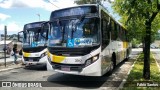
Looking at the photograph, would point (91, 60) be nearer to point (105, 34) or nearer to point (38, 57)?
point (105, 34)

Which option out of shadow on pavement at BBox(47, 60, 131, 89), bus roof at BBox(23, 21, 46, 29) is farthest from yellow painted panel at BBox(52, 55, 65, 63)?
bus roof at BBox(23, 21, 46, 29)

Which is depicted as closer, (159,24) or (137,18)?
(137,18)

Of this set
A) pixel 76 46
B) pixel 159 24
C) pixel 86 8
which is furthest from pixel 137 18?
pixel 159 24

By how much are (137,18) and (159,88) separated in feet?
11.1

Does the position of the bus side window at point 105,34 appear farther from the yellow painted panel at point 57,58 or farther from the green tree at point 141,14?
the yellow painted panel at point 57,58

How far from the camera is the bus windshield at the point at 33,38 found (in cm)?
1664

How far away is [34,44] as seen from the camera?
Result: 16.7m

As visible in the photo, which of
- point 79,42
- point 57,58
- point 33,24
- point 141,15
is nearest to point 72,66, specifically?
point 57,58

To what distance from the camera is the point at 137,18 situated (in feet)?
38.9

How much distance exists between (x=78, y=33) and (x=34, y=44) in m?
6.65

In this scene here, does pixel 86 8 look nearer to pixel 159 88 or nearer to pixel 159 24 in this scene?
pixel 159 88

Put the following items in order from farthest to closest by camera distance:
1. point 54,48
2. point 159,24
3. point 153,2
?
point 159,24 < point 153,2 < point 54,48

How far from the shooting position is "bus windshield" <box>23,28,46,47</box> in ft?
54.6

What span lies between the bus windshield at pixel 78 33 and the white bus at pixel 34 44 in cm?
542
